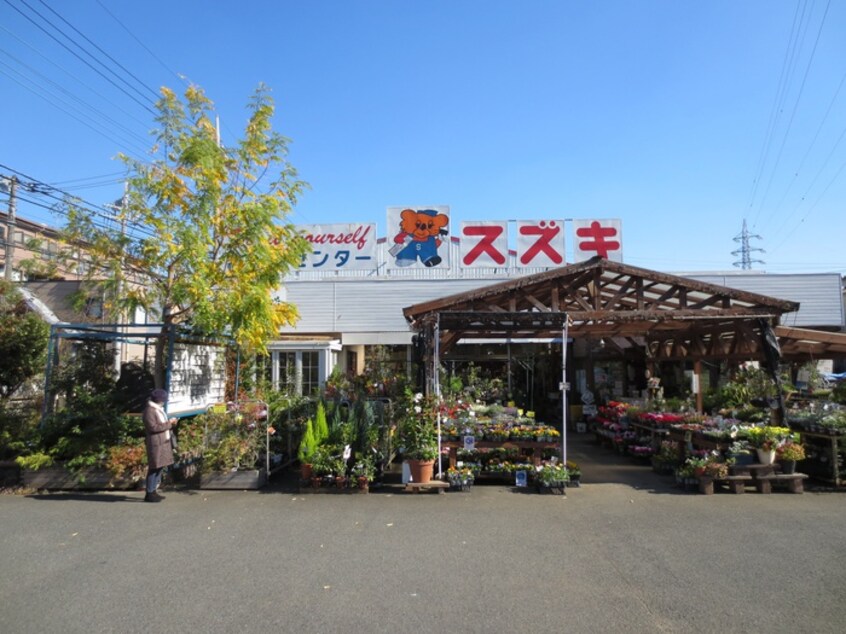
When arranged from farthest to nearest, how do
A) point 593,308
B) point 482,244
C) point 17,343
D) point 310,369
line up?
1. point 482,244
2. point 310,369
3. point 17,343
4. point 593,308

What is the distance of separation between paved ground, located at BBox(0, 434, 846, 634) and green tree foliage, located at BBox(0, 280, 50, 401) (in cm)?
529

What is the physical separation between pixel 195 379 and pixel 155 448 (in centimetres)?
290

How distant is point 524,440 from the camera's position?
9.47 meters

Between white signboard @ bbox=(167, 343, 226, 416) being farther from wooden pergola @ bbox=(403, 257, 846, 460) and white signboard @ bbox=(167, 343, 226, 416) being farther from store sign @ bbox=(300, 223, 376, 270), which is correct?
store sign @ bbox=(300, 223, 376, 270)

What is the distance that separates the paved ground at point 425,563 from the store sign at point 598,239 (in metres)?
10.3

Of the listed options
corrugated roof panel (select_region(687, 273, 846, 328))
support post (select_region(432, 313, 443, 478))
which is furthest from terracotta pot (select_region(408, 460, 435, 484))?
corrugated roof panel (select_region(687, 273, 846, 328))

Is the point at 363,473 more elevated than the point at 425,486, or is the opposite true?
the point at 363,473

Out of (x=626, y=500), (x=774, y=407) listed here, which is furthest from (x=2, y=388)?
(x=774, y=407)

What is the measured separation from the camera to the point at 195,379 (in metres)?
11.1

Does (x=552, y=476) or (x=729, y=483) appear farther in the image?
(x=729, y=483)

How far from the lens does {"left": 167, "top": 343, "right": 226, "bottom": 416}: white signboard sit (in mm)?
10328

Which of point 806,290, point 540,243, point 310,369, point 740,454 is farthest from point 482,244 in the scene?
point 740,454

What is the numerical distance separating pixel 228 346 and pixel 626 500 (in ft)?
26.9

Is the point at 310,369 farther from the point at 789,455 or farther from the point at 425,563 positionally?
the point at 789,455
